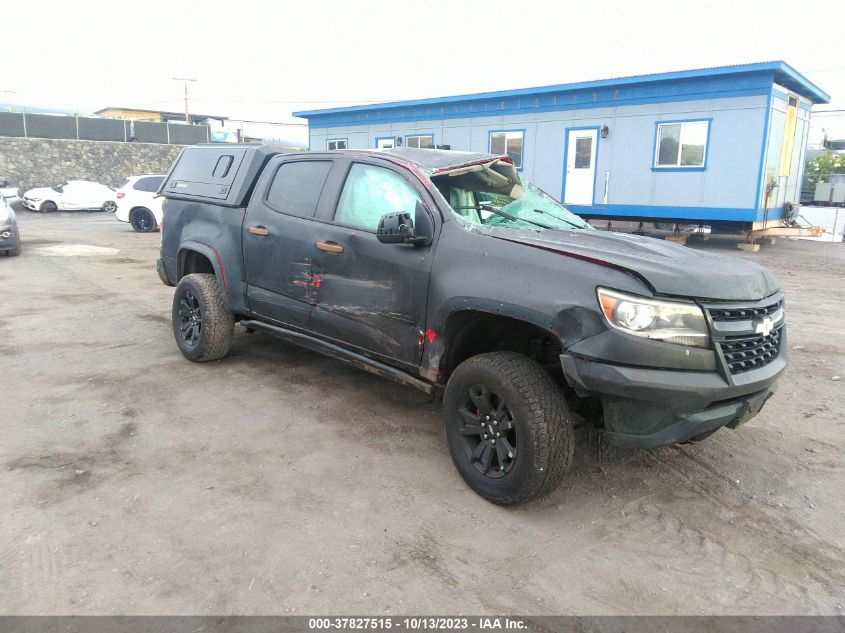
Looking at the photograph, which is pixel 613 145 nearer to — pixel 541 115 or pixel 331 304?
pixel 541 115

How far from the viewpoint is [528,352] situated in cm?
375

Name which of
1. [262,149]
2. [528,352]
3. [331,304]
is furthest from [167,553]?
[262,149]

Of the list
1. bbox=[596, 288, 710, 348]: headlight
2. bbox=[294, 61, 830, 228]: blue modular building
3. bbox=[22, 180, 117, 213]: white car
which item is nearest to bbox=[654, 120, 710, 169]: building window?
bbox=[294, 61, 830, 228]: blue modular building

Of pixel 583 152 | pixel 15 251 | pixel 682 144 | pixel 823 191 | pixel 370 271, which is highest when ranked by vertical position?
pixel 682 144

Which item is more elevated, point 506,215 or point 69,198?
point 506,215

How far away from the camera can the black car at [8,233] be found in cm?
1189

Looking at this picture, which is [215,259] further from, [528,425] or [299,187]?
[528,425]

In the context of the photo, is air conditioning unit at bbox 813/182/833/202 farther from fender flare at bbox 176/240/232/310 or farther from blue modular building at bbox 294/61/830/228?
fender flare at bbox 176/240/232/310

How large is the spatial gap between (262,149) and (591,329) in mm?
3533

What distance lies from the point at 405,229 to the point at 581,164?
14.8m

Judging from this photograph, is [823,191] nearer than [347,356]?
No

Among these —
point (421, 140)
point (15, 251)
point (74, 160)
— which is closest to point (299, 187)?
point (15, 251)

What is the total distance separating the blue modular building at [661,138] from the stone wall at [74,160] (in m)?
21.2

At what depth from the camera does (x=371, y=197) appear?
4.20 meters
